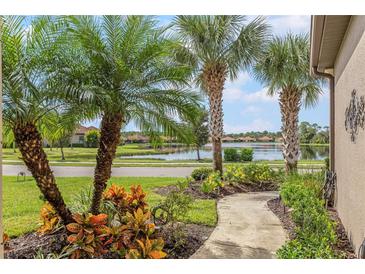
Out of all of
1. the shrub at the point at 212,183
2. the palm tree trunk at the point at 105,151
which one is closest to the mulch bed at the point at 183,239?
the palm tree trunk at the point at 105,151

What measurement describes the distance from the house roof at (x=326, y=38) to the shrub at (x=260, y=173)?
2.70 meters

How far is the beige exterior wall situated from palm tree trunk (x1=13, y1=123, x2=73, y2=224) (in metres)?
3.23

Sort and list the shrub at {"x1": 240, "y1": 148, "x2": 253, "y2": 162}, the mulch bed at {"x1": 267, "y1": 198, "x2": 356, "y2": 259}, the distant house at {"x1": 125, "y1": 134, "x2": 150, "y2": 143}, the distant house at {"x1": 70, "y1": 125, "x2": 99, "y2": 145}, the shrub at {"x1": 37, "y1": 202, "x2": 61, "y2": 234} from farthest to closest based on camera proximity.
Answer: the shrub at {"x1": 240, "y1": 148, "x2": 253, "y2": 162} < the distant house at {"x1": 125, "y1": 134, "x2": 150, "y2": 143} < the distant house at {"x1": 70, "y1": 125, "x2": 99, "y2": 145} < the shrub at {"x1": 37, "y1": 202, "x2": 61, "y2": 234} < the mulch bed at {"x1": 267, "y1": 198, "x2": 356, "y2": 259}

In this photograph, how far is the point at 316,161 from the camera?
6828 mm

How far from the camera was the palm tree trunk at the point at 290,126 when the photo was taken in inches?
284

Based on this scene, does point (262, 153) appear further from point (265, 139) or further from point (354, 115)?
point (354, 115)

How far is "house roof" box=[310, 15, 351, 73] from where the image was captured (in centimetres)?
388

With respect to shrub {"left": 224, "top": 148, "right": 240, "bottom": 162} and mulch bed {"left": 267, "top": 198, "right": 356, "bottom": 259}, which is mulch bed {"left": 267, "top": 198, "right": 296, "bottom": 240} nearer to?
mulch bed {"left": 267, "top": 198, "right": 356, "bottom": 259}

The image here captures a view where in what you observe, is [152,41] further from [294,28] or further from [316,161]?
[316,161]

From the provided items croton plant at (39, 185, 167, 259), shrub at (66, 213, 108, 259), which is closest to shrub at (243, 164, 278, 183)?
croton plant at (39, 185, 167, 259)

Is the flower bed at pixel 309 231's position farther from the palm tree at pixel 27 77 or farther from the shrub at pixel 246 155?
the palm tree at pixel 27 77

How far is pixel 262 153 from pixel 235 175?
1.50 m

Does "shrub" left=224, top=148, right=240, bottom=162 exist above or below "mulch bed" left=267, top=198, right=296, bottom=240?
above

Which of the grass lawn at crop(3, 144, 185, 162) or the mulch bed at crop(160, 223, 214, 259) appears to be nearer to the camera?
the mulch bed at crop(160, 223, 214, 259)
